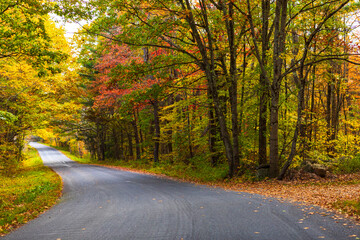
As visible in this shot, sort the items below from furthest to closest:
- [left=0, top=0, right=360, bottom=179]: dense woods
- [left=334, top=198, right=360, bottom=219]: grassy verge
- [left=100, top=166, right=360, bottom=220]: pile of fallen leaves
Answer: [left=0, top=0, right=360, bottom=179]: dense woods
[left=100, top=166, right=360, bottom=220]: pile of fallen leaves
[left=334, top=198, right=360, bottom=219]: grassy verge

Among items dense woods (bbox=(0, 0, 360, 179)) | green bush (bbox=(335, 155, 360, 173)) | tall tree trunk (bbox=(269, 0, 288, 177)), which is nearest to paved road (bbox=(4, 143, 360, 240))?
dense woods (bbox=(0, 0, 360, 179))

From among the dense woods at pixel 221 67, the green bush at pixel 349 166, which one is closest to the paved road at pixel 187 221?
the dense woods at pixel 221 67

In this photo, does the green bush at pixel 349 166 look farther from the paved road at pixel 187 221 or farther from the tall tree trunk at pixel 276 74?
the paved road at pixel 187 221

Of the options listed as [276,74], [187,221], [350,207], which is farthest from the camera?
[276,74]

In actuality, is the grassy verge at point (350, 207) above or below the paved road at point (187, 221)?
above

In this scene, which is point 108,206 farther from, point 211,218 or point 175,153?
point 175,153

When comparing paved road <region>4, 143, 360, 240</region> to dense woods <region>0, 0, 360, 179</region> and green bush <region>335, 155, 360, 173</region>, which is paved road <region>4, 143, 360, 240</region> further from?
green bush <region>335, 155, 360, 173</region>

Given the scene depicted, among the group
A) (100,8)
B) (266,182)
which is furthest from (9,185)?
(266,182)

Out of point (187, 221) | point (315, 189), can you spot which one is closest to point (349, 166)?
point (315, 189)

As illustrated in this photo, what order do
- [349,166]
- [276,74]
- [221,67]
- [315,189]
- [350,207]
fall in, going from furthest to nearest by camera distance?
[221,67] < [349,166] < [276,74] < [315,189] < [350,207]

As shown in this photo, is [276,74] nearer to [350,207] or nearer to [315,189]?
[315,189]

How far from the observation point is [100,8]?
1098cm

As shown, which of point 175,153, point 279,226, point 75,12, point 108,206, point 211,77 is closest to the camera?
point 279,226

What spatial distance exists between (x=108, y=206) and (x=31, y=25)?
6824 mm
